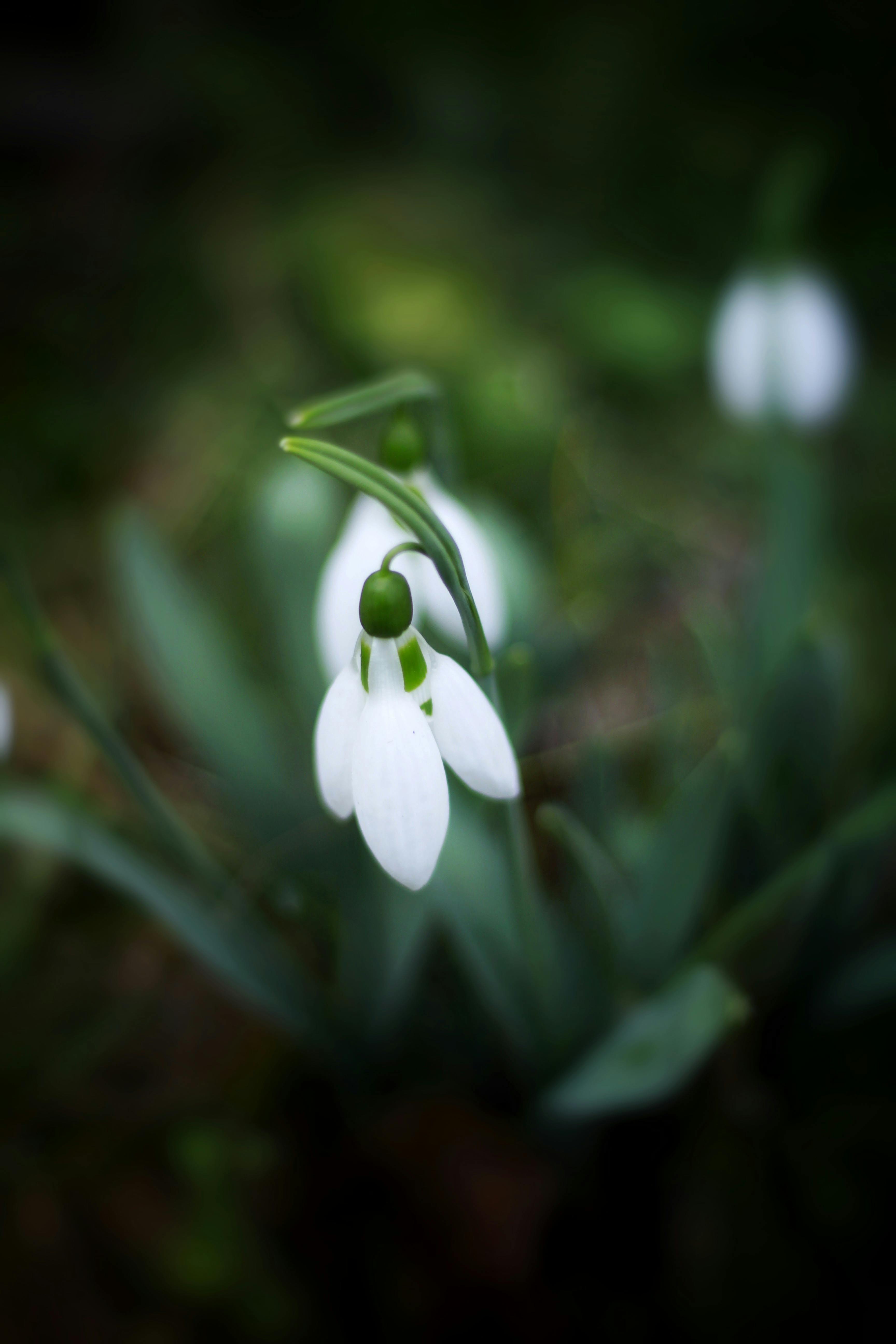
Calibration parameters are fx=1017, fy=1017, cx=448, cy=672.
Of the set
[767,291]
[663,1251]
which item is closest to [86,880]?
[663,1251]

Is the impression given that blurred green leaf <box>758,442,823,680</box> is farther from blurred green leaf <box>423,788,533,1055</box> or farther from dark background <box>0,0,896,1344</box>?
blurred green leaf <box>423,788,533,1055</box>

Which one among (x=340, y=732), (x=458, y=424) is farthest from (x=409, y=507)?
(x=458, y=424)

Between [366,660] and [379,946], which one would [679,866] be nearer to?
[379,946]

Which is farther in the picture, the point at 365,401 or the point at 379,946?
the point at 379,946

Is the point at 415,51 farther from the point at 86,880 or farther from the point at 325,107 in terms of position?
the point at 86,880

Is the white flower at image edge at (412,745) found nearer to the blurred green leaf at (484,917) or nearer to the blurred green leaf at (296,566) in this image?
the blurred green leaf at (484,917)

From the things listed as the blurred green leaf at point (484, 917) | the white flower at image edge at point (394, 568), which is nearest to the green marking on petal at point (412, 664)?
the white flower at image edge at point (394, 568)

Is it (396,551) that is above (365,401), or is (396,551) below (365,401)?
below

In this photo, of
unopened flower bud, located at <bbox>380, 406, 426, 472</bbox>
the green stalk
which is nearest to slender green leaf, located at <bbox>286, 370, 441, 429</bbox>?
unopened flower bud, located at <bbox>380, 406, 426, 472</bbox>
